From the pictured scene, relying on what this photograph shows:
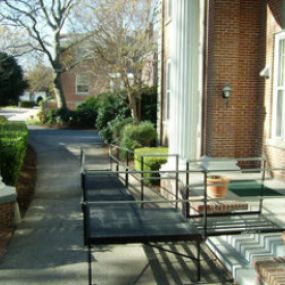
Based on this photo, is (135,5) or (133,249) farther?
(135,5)

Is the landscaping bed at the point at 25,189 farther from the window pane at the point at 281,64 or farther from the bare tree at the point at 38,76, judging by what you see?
the bare tree at the point at 38,76

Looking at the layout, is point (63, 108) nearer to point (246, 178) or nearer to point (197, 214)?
point (246, 178)

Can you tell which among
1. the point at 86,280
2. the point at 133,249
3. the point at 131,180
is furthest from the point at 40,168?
the point at 86,280

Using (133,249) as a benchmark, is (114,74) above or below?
above

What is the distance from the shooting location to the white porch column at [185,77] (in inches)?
388

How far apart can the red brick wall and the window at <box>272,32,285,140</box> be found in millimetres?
595

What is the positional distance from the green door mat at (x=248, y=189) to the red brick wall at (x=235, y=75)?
1494mm

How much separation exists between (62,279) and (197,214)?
2.42 m

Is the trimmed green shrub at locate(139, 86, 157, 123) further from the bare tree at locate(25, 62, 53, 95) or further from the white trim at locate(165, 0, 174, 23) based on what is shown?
the bare tree at locate(25, 62, 53, 95)

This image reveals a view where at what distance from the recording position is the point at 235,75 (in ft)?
33.7

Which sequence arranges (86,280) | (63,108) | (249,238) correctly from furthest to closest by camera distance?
(63,108)
(249,238)
(86,280)

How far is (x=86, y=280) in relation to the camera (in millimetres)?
5754

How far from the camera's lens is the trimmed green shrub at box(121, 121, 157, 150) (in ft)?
51.9

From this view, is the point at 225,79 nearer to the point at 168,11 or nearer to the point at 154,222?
the point at 154,222
